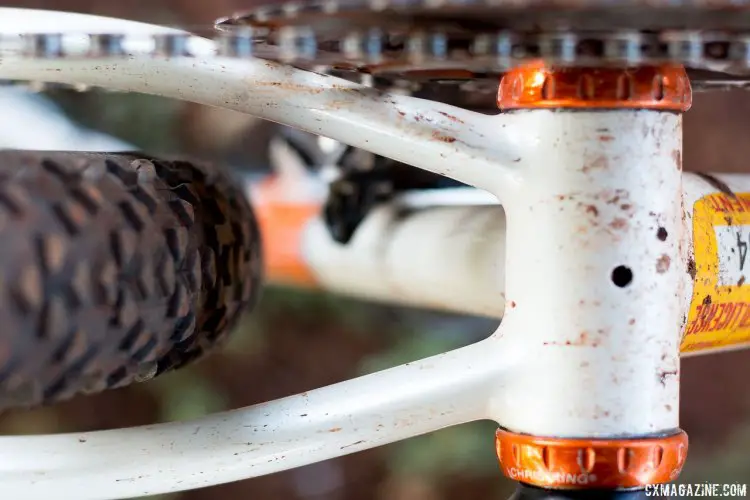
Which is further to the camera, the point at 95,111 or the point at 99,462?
the point at 95,111

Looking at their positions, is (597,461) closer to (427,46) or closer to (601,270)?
(601,270)

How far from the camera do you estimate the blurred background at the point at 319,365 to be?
1.02m

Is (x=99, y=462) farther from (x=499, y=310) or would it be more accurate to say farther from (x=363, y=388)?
(x=499, y=310)

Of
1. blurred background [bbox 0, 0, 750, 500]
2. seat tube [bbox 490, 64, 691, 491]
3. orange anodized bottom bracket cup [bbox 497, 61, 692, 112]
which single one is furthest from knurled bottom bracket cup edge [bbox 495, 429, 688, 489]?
blurred background [bbox 0, 0, 750, 500]

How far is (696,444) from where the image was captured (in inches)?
40.1

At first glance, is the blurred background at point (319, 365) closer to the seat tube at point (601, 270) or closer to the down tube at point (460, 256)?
the down tube at point (460, 256)

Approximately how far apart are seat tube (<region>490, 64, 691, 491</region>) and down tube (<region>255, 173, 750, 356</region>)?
0.15ft

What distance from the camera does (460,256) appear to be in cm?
56

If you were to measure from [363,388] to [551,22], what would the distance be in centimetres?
19

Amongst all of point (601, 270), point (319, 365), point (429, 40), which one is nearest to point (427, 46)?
point (429, 40)

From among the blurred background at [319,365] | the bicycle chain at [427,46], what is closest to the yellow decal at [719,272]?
the bicycle chain at [427,46]

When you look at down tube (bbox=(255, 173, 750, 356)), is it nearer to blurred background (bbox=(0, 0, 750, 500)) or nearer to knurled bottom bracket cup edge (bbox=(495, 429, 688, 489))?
knurled bottom bracket cup edge (bbox=(495, 429, 688, 489))

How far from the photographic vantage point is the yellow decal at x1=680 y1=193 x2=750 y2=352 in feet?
1.48

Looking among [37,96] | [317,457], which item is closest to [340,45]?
[317,457]
